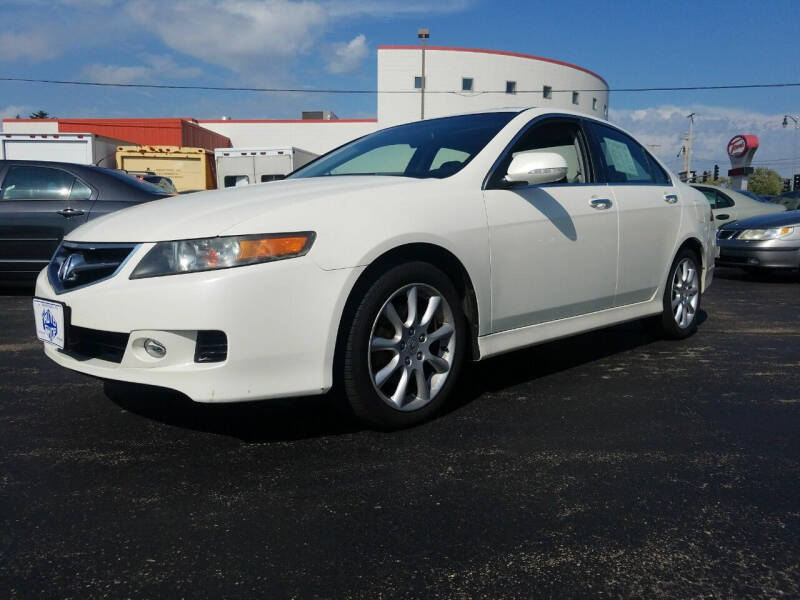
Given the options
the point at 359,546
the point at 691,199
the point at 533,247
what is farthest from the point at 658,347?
the point at 359,546

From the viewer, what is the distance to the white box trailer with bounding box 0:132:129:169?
1639 centimetres

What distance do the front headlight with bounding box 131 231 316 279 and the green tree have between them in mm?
84944

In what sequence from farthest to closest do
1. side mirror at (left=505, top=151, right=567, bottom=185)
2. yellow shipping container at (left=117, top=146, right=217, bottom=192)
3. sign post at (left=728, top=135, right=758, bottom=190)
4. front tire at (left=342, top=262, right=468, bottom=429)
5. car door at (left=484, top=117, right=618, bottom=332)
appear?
1. sign post at (left=728, top=135, right=758, bottom=190)
2. yellow shipping container at (left=117, top=146, right=217, bottom=192)
3. car door at (left=484, top=117, right=618, bottom=332)
4. side mirror at (left=505, top=151, right=567, bottom=185)
5. front tire at (left=342, top=262, right=468, bottom=429)

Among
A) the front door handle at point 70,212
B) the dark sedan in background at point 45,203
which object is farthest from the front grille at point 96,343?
the front door handle at point 70,212

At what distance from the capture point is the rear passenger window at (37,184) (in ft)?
22.9

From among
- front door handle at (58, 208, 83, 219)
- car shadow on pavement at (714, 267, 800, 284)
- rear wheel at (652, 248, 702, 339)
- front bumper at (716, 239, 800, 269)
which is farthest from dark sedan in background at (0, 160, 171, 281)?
car shadow on pavement at (714, 267, 800, 284)

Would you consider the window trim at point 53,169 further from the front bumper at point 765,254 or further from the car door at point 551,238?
the front bumper at point 765,254

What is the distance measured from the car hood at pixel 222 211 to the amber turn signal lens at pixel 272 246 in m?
0.06

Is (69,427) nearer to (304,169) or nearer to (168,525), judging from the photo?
(168,525)

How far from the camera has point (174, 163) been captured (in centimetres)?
2070

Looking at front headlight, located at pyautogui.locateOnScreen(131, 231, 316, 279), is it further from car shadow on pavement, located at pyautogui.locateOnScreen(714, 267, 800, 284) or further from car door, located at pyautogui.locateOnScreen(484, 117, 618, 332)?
car shadow on pavement, located at pyautogui.locateOnScreen(714, 267, 800, 284)

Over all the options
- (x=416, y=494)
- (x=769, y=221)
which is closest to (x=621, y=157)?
(x=416, y=494)

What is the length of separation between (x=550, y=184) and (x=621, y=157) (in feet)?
3.26

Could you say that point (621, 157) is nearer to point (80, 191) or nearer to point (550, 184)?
point (550, 184)
